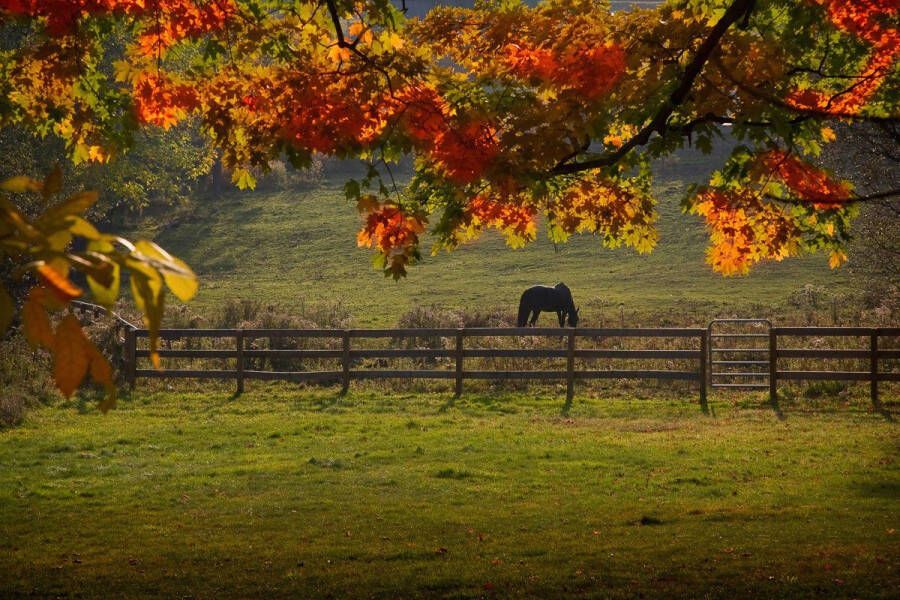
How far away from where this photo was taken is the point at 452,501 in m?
11.5

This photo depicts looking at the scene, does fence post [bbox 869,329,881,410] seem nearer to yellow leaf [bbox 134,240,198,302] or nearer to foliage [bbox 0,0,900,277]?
foliage [bbox 0,0,900,277]

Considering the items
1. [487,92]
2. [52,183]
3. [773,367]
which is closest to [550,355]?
[773,367]

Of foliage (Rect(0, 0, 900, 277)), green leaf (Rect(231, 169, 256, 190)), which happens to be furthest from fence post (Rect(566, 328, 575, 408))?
green leaf (Rect(231, 169, 256, 190))

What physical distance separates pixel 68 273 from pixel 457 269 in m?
42.3

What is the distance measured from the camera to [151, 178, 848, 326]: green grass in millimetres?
35719

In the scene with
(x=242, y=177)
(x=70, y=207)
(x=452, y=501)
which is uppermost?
(x=242, y=177)

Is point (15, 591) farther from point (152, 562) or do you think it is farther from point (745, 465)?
point (745, 465)

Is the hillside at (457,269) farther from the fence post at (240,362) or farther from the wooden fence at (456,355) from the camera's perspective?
the fence post at (240,362)

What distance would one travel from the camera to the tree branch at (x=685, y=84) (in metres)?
7.94

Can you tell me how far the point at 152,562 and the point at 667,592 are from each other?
4265mm

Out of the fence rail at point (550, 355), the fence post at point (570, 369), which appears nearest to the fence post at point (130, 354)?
the fence rail at point (550, 355)

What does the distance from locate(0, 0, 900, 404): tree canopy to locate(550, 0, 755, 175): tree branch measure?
21 mm

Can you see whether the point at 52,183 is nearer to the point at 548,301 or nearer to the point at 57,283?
the point at 57,283

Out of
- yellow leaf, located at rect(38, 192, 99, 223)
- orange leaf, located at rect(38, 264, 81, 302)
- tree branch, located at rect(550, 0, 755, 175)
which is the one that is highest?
tree branch, located at rect(550, 0, 755, 175)
